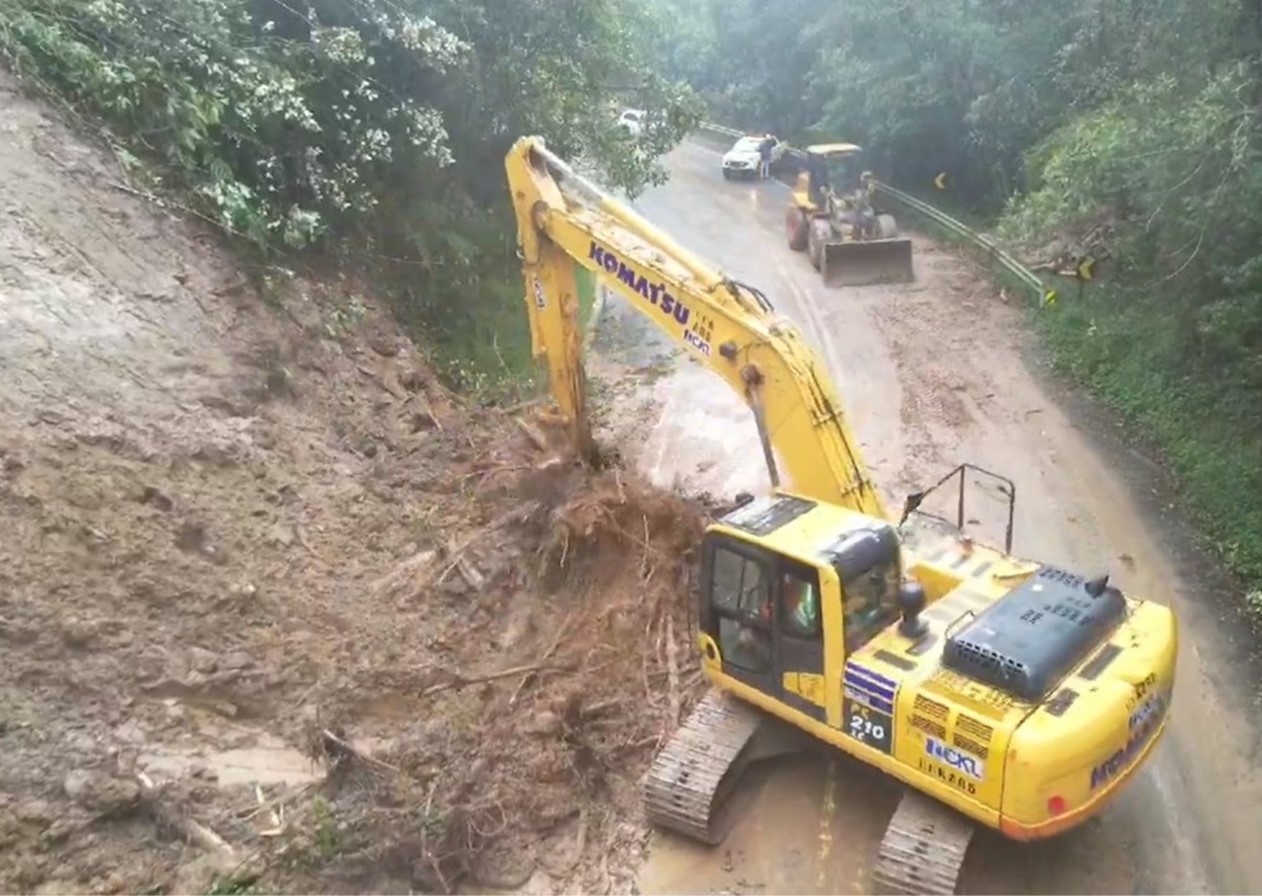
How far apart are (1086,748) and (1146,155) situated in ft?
31.0

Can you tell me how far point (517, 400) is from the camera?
49.6 ft

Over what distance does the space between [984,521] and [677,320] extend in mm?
4811

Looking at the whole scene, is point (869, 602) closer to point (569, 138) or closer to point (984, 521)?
point (984, 521)

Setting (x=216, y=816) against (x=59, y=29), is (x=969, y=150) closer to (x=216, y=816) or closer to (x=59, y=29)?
(x=59, y=29)

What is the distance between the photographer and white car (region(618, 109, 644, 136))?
63.9 ft

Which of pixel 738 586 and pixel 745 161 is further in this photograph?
pixel 745 161

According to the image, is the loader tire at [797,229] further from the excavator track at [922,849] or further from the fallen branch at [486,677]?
the excavator track at [922,849]

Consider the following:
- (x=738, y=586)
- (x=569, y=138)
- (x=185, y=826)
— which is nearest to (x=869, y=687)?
(x=738, y=586)

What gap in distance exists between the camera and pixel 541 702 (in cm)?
919

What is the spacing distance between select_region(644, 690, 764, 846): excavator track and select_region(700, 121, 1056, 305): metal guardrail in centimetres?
1217

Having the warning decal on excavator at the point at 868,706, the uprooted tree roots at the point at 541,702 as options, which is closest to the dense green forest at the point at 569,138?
the uprooted tree roots at the point at 541,702

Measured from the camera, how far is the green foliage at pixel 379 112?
12.1m

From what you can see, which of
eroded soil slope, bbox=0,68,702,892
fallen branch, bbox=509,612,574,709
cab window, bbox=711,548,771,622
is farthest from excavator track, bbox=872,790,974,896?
fallen branch, bbox=509,612,574,709

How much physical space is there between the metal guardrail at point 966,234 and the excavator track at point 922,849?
12717 millimetres
